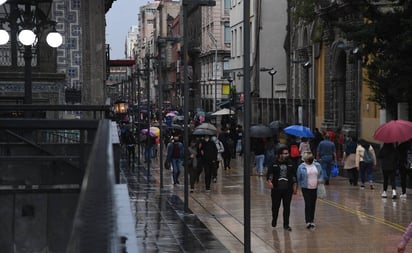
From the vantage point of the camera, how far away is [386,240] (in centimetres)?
1308

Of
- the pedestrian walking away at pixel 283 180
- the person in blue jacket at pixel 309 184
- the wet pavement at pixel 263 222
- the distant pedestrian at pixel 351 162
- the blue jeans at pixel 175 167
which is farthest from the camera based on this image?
the blue jeans at pixel 175 167

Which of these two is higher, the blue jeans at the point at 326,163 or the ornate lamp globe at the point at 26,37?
the ornate lamp globe at the point at 26,37

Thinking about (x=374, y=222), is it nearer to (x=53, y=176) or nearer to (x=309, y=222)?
(x=309, y=222)

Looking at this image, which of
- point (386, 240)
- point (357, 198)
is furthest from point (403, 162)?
point (386, 240)

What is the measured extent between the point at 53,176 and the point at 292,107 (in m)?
41.4

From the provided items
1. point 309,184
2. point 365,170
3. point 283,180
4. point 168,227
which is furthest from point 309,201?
point 365,170

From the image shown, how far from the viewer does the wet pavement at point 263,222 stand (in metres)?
12.8

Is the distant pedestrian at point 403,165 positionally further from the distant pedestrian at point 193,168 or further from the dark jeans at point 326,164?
the distant pedestrian at point 193,168

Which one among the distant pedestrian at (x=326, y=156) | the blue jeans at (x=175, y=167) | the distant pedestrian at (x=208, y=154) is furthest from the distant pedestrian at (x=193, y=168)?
the distant pedestrian at (x=326, y=156)

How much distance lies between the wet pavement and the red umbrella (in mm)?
1517

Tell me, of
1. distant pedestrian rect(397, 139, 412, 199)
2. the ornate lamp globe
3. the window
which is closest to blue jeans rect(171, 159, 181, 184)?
distant pedestrian rect(397, 139, 412, 199)

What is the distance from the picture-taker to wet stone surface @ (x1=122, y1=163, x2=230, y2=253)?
40.7ft

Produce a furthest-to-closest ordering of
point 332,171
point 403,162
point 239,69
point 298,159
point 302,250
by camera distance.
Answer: point 239,69
point 332,171
point 298,159
point 403,162
point 302,250

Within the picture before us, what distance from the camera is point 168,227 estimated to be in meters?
14.8
